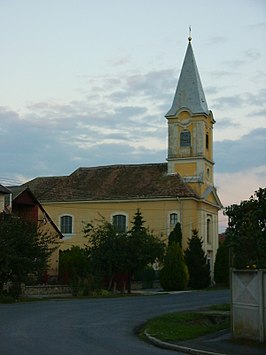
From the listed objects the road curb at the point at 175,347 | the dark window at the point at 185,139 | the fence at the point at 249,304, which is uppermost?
the dark window at the point at 185,139

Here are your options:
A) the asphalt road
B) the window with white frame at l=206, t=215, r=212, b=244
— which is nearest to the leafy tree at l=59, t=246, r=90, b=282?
the asphalt road

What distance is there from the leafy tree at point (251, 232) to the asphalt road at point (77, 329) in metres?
4.06

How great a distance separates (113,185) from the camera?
6744cm

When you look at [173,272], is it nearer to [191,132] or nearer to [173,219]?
[173,219]

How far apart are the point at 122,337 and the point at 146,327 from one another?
2284 mm

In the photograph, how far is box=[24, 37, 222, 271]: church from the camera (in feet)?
209

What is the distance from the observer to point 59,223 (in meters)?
67.9

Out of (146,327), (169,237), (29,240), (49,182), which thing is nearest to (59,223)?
(49,182)

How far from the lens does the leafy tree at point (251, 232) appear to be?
19672 millimetres

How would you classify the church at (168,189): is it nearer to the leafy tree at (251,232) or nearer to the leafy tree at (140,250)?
the leafy tree at (140,250)

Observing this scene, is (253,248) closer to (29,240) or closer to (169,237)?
(29,240)

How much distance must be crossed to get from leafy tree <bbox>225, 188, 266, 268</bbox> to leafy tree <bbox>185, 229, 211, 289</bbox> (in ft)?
114

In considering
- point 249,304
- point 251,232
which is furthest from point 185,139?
point 249,304

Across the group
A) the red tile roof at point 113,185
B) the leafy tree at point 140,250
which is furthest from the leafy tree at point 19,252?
the red tile roof at point 113,185
